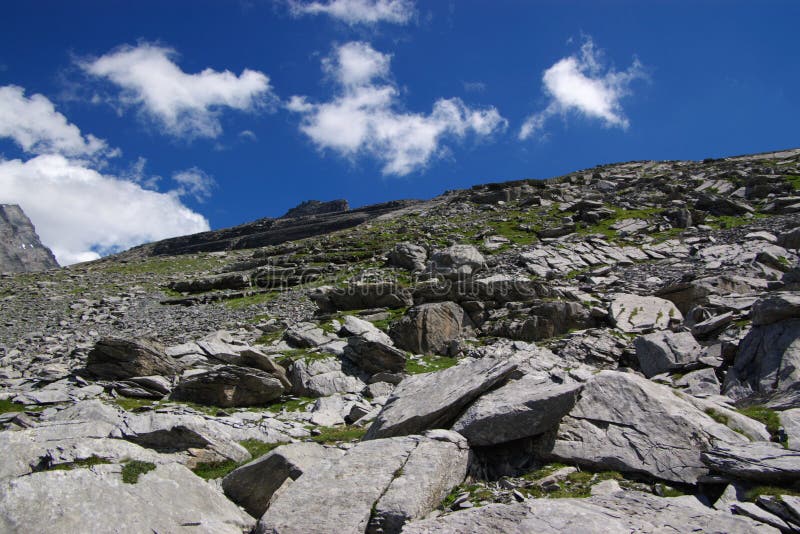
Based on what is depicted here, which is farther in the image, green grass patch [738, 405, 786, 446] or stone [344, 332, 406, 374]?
stone [344, 332, 406, 374]

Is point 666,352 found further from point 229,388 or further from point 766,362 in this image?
point 229,388

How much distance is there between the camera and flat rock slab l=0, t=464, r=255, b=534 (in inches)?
327

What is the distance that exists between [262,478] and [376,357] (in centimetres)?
1542

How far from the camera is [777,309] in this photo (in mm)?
18844

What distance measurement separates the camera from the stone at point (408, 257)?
60.1 meters

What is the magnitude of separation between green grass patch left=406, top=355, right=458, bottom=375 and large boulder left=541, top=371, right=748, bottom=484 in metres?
14.5

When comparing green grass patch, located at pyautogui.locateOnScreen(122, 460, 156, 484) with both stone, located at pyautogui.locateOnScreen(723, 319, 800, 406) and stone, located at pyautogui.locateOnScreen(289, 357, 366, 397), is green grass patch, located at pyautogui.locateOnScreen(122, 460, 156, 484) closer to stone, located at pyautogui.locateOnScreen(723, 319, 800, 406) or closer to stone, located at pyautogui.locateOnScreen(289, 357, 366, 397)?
stone, located at pyautogui.locateOnScreen(289, 357, 366, 397)

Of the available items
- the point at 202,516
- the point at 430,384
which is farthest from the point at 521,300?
the point at 202,516

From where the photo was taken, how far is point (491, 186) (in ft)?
418

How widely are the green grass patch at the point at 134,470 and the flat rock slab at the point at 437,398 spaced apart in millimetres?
5531

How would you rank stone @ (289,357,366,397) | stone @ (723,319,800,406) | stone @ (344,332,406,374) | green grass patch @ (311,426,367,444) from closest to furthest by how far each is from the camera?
green grass patch @ (311,426,367,444), stone @ (723,319,800,406), stone @ (289,357,366,397), stone @ (344,332,406,374)

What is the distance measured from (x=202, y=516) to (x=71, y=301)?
55.2 m

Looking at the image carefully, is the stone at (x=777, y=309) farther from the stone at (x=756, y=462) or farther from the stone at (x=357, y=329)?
the stone at (x=357, y=329)

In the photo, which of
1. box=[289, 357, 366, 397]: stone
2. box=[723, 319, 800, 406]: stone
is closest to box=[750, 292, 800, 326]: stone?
box=[723, 319, 800, 406]: stone
